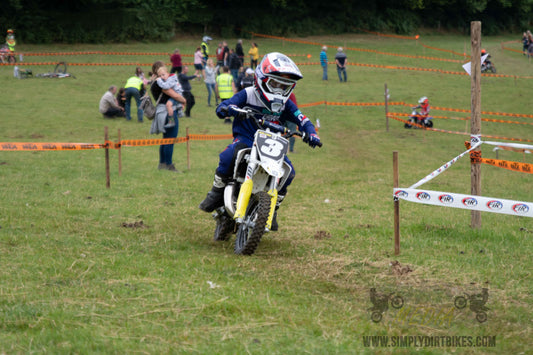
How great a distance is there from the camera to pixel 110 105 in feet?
77.3

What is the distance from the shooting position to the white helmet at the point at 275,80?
24.5 feet

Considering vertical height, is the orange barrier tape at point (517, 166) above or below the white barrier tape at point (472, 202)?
above

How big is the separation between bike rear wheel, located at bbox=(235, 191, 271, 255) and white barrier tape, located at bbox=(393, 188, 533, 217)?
1.51m

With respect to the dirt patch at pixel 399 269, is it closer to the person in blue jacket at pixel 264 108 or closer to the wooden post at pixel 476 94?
the person in blue jacket at pixel 264 108

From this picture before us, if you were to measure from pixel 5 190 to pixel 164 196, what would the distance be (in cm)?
285

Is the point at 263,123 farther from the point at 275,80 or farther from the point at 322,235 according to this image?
the point at 322,235

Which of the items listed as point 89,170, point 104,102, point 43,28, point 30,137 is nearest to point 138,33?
point 43,28

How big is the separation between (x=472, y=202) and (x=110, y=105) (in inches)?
763

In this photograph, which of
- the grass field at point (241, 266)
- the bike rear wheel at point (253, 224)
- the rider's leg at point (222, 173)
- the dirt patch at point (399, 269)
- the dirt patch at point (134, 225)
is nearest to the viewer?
the grass field at point (241, 266)

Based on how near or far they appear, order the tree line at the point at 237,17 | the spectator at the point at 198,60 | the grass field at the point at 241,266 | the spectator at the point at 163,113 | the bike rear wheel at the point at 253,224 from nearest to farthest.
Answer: the grass field at the point at 241,266
the bike rear wheel at the point at 253,224
the spectator at the point at 163,113
the spectator at the point at 198,60
the tree line at the point at 237,17

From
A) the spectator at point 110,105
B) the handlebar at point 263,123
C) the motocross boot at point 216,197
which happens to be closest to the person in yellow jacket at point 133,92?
the spectator at point 110,105

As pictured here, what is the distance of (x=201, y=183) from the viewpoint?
526 inches

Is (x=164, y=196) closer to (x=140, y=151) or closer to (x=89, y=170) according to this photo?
(x=89, y=170)

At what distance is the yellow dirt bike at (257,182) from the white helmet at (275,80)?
0.29 meters
